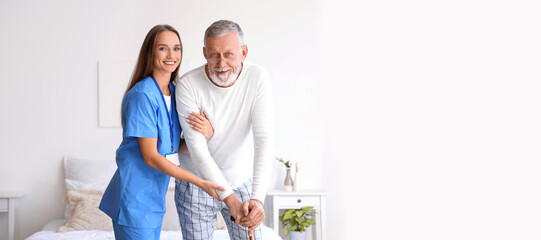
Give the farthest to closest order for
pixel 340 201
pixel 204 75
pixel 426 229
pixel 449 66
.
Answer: pixel 340 201, pixel 426 229, pixel 449 66, pixel 204 75

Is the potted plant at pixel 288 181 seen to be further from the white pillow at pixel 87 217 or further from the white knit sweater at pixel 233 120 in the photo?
the white knit sweater at pixel 233 120

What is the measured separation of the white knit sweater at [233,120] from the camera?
1919mm

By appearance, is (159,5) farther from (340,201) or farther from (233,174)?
(233,174)

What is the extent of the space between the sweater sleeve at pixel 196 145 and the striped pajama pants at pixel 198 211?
9 centimetres

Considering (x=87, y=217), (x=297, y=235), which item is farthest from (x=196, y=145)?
(x=297, y=235)

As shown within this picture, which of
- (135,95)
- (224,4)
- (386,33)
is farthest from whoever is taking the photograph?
(224,4)

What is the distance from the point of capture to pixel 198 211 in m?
1.95

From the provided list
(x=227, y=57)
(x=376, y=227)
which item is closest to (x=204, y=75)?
(x=227, y=57)

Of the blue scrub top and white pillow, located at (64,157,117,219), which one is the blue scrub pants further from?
white pillow, located at (64,157,117,219)

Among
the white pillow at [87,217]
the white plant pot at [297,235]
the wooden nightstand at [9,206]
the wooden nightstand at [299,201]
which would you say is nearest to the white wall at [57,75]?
the wooden nightstand at [9,206]

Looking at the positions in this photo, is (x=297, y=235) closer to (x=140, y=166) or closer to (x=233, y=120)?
(x=233, y=120)

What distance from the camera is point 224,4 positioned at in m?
4.45

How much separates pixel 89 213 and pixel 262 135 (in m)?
1.98

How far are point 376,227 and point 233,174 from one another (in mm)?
1605
